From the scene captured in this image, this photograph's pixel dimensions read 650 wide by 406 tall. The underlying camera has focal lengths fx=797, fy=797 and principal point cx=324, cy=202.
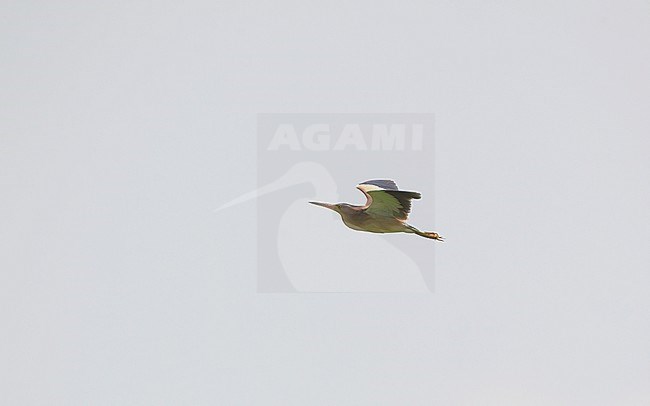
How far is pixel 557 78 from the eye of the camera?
2.37 meters

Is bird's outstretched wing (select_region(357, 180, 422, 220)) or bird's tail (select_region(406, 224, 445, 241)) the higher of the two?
bird's outstretched wing (select_region(357, 180, 422, 220))

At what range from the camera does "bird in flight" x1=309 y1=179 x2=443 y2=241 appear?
2.27 metres

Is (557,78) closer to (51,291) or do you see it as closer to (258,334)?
(258,334)

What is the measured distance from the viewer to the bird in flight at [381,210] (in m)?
2.27

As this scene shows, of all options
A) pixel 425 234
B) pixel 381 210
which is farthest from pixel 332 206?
pixel 425 234

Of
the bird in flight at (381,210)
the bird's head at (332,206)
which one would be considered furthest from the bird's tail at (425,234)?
the bird's head at (332,206)

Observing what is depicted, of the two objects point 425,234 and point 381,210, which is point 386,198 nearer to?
point 381,210

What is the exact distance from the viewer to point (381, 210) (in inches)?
90.0

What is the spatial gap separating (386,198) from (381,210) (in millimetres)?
39

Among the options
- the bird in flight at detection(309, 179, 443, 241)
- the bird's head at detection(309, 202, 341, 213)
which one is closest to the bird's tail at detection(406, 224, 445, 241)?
the bird in flight at detection(309, 179, 443, 241)

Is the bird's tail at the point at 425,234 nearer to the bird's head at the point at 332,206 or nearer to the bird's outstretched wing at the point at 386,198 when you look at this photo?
the bird's outstretched wing at the point at 386,198

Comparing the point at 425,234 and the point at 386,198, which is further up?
the point at 386,198

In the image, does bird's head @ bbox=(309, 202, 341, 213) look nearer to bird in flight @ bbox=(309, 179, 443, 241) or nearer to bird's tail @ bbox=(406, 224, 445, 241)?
bird in flight @ bbox=(309, 179, 443, 241)

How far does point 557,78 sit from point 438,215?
0.55m
